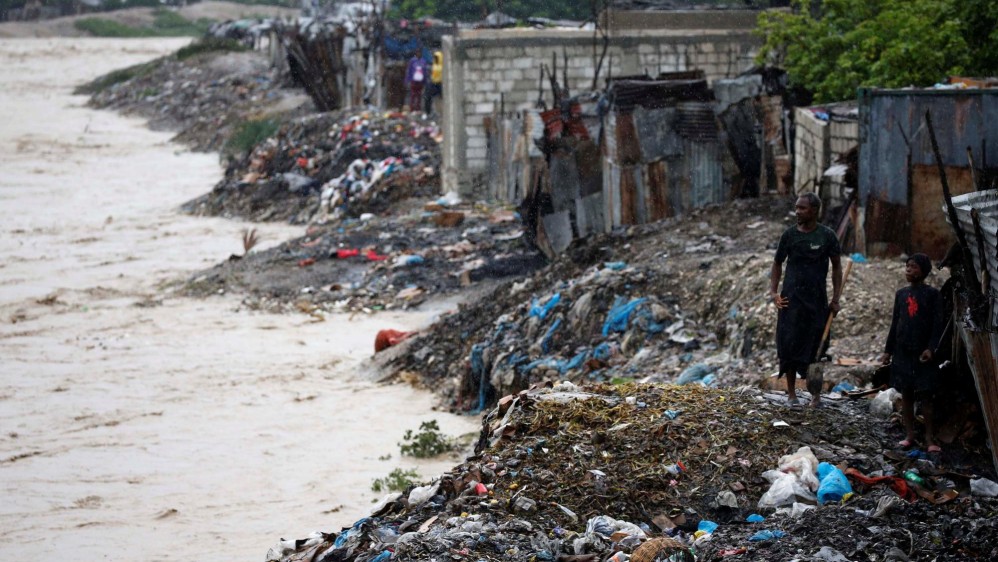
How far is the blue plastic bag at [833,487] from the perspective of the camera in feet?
17.1

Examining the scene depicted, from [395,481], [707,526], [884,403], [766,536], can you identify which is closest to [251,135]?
[395,481]

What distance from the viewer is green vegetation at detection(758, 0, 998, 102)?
41.2 ft

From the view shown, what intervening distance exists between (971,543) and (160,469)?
6127 millimetres

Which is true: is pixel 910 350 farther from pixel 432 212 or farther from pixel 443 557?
pixel 432 212

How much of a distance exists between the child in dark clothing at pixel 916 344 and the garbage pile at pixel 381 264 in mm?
8793

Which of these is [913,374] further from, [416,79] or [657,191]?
[416,79]

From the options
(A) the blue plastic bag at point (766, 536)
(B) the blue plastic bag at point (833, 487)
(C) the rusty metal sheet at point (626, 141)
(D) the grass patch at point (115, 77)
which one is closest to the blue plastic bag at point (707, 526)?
(A) the blue plastic bag at point (766, 536)

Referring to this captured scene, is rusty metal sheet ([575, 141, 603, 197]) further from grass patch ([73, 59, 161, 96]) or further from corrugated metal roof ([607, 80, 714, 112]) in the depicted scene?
grass patch ([73, 59, 161, 96])

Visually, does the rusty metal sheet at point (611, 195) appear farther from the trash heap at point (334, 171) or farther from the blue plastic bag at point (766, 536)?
the blue plastic bag at point (766, 536)

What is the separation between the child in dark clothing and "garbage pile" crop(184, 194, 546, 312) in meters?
8.79

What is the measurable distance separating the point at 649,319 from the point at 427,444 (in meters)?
2.29

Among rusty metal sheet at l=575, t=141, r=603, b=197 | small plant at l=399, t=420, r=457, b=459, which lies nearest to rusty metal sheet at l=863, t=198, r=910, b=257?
small plant at l=399, t=420, r=457, b=459

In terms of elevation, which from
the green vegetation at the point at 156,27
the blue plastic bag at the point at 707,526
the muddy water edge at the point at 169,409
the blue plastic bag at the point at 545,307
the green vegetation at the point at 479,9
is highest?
the green vegetation at the point at 156,27

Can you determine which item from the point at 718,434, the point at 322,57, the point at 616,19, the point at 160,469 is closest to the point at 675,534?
the point at 718,434
